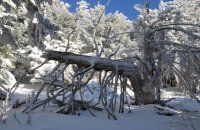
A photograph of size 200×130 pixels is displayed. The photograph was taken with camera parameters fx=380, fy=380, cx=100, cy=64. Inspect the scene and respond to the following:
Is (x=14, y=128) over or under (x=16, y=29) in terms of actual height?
under

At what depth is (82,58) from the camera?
27.0ft

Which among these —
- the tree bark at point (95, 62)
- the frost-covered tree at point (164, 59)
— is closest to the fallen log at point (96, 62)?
the tree bark at point (95, 62)

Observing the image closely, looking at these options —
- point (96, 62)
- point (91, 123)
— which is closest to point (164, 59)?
point (96, 62)

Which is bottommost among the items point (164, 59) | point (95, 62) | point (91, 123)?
point (91, 123)

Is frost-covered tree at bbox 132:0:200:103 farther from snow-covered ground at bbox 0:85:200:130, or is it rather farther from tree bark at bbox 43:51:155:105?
snow-covered ground at bbox 0:85:200:130

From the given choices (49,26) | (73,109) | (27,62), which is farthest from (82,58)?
(27,62)

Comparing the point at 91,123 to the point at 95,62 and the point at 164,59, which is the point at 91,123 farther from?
the point at 164,59

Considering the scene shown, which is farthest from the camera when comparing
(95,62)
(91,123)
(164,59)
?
(164,59)

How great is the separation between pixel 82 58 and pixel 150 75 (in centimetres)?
272

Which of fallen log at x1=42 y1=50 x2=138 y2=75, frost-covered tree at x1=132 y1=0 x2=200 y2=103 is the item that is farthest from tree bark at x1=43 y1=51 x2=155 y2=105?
frost-covered tree at x1=132 y1=0 x2=200 y2=103

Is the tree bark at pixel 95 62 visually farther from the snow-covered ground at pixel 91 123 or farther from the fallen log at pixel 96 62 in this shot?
the snow-covered ground at pixel 91 123

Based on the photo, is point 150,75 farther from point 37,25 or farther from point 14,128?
point 14,128

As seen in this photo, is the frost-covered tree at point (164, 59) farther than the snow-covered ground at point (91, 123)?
Yes

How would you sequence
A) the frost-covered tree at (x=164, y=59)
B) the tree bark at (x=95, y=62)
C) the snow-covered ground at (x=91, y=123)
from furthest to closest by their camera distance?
the frost-covered tree at (x=164, y=59)
the tree bark at (x=95, y=62)
the snow-covered ground at (x=91, y=123)
